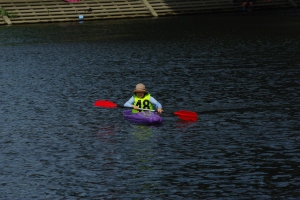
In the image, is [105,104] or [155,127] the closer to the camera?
[155,127]

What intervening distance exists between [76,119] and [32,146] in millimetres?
4682

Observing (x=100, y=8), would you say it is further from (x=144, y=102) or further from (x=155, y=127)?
(x=155, y=127)

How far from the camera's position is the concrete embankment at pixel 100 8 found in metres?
82.0

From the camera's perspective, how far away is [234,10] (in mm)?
90188

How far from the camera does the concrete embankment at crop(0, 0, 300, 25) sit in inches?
3228

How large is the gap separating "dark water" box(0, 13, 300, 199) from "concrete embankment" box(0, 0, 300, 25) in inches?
894

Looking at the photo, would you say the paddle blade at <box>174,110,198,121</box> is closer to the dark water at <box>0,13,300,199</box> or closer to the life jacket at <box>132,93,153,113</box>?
the dark water at <box>0,13,300,199</box>

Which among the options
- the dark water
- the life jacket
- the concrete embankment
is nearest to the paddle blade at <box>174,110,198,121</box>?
the dark water

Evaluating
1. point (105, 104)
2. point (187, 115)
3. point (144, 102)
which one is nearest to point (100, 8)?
point (105, 104)

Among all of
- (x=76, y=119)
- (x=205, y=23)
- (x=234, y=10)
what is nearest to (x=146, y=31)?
(x=205, y=23)

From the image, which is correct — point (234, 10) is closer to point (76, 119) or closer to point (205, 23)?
point (205, 23)

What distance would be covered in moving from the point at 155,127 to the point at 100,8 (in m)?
59.3

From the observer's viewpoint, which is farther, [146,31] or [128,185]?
[146,31]

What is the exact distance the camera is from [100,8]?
85.8 meters
